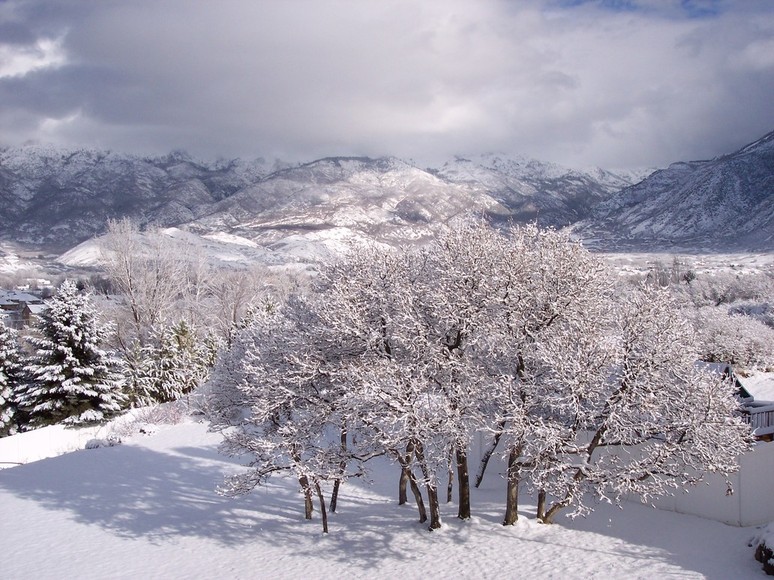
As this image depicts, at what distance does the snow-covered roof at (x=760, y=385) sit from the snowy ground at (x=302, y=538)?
15.2 metres

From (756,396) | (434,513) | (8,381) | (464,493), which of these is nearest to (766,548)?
(464,493)

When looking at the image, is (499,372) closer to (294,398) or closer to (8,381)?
(294,398)

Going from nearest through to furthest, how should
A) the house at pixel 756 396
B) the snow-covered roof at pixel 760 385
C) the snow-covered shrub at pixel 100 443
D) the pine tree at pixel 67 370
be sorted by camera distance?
the house at pixel 756 396 < the snow-covered roof at pixel 760 385 < the snow-covered shrub at pixel 100 443 < the pine tree at pixel 67 370

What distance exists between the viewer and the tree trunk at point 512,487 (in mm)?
15423

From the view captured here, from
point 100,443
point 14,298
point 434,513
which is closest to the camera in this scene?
point 434,513

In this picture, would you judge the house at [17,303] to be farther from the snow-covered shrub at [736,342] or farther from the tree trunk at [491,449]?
the snow-covered shrub at [736,342]

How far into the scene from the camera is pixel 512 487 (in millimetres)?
16266

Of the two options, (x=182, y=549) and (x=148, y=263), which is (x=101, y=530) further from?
(x=148, y=263)

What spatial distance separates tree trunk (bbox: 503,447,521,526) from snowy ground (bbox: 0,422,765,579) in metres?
0.27

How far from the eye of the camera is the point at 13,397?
35.2 metres

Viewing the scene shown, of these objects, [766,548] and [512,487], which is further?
[512,487]

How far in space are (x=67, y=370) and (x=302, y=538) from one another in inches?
902

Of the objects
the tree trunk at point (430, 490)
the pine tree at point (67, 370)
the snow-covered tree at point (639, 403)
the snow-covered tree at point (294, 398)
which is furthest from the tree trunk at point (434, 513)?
the pine tree at point (67, 370)

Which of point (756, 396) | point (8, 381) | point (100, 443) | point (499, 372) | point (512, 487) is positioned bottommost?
point (100, 443)
